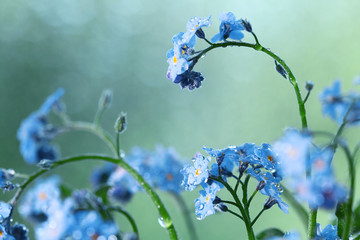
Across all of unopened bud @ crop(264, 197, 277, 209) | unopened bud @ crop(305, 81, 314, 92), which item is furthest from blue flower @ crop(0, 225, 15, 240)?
unopened bud @ crop(305, 81, 314, 92)

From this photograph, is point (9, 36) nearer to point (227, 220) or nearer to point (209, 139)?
point (209, 139)

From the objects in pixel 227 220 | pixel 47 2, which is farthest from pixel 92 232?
pixel 47 2

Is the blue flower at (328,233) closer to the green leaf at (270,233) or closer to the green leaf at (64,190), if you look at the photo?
the green leaf at (270,233)

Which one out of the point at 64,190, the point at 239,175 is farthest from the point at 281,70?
the point at 64,190

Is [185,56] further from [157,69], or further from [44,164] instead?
[157,69]

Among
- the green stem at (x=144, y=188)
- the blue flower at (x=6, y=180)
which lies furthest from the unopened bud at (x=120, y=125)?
the blue flower at (x=6, y=180)

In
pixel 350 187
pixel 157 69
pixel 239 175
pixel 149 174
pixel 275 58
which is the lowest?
pixel 350 187
